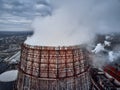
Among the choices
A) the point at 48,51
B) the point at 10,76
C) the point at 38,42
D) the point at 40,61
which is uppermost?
the point at 38,42

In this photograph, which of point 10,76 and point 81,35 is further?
point 10,76

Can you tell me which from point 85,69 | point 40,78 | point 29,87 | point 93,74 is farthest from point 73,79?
A: point 93,74

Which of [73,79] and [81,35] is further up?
[81,35]

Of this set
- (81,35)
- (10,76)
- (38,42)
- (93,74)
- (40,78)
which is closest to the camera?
(40,78)

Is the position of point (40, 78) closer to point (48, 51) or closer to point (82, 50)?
point (48, 51)

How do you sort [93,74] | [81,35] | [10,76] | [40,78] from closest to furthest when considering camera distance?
[40,78], [81,35], [93,74], [10,76]

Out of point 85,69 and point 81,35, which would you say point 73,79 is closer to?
point 85,69

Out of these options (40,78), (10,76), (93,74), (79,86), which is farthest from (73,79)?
(10,76)
